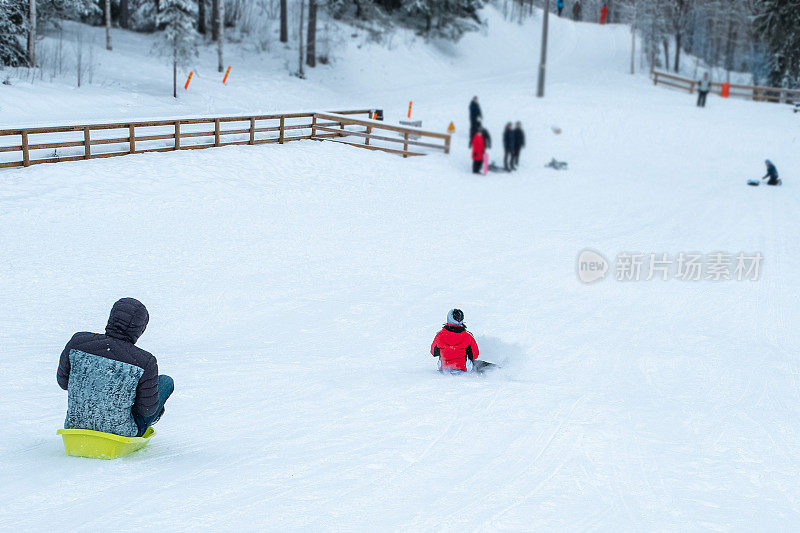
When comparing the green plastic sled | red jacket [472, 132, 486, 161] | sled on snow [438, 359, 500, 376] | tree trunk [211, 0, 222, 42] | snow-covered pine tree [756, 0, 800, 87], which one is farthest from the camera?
tree trunk [211, 0, 222, 42]

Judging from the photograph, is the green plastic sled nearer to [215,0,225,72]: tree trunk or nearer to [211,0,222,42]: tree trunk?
[215,0,225,72]: tree trunk

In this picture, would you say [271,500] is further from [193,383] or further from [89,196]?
[89,196]

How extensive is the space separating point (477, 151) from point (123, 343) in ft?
59.6

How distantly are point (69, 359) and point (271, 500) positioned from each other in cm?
165

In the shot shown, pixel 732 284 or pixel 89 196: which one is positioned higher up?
pixel 89 196

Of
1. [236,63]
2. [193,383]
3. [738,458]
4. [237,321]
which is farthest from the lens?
[236,63]

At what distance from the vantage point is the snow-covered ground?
17.5 feet

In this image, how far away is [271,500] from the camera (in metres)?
5.09

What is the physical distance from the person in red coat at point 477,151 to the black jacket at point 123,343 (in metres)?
17.9

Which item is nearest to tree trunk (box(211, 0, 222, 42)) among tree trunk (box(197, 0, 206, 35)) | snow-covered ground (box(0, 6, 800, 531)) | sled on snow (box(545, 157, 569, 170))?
tree trunk (box(197, 0, 206, 35))

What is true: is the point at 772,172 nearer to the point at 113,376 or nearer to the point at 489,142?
the point at 489,142

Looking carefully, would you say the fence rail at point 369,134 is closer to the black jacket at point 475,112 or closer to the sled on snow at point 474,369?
the black jacket at point 475,112

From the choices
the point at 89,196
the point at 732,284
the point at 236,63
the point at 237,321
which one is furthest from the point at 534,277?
the point at 236,63

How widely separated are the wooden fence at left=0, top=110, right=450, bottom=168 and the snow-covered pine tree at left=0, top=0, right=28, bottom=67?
24.7ft
